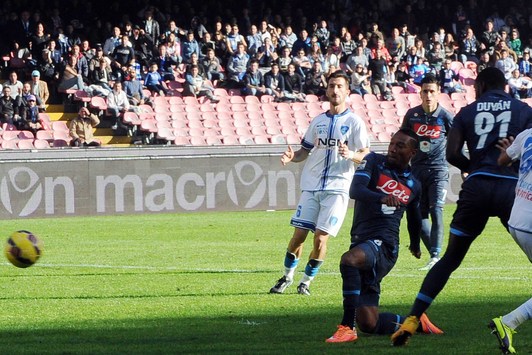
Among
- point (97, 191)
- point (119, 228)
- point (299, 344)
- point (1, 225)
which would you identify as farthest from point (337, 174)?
point (97, 191)

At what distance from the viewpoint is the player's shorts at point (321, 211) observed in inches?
426

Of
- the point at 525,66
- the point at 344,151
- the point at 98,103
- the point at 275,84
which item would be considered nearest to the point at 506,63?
the point at 525,66

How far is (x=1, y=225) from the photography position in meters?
20.9

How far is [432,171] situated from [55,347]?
6783mm

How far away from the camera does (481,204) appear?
7816mm

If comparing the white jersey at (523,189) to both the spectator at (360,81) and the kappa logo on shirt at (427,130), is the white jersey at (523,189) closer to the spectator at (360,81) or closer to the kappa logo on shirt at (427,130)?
the kappa logo on shirt at (427,130)

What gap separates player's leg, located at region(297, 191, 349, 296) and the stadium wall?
12.7m

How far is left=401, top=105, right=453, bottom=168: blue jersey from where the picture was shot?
13.2 meters

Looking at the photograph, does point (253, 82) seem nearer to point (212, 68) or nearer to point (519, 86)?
point (212, 68)

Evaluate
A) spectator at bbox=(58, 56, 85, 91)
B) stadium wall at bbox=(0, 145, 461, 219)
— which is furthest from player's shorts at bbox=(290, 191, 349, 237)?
spectator at bbox=(58, 56, 85, 91)

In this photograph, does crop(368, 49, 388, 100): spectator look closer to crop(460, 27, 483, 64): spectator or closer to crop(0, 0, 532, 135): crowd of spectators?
crop(0, 0, 532, 135): crowd of spectators

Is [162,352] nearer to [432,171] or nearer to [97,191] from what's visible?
[432,171]

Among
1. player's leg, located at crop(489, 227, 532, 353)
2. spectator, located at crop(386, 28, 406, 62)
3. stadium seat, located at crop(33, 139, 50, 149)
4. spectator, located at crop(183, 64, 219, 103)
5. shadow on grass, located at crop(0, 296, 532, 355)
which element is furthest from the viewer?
spectator, located at crop(386, 28, 406, 62)

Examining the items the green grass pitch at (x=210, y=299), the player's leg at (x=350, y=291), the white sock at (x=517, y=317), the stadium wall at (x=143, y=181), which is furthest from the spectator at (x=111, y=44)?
the white sock at (x=517, y=317)
